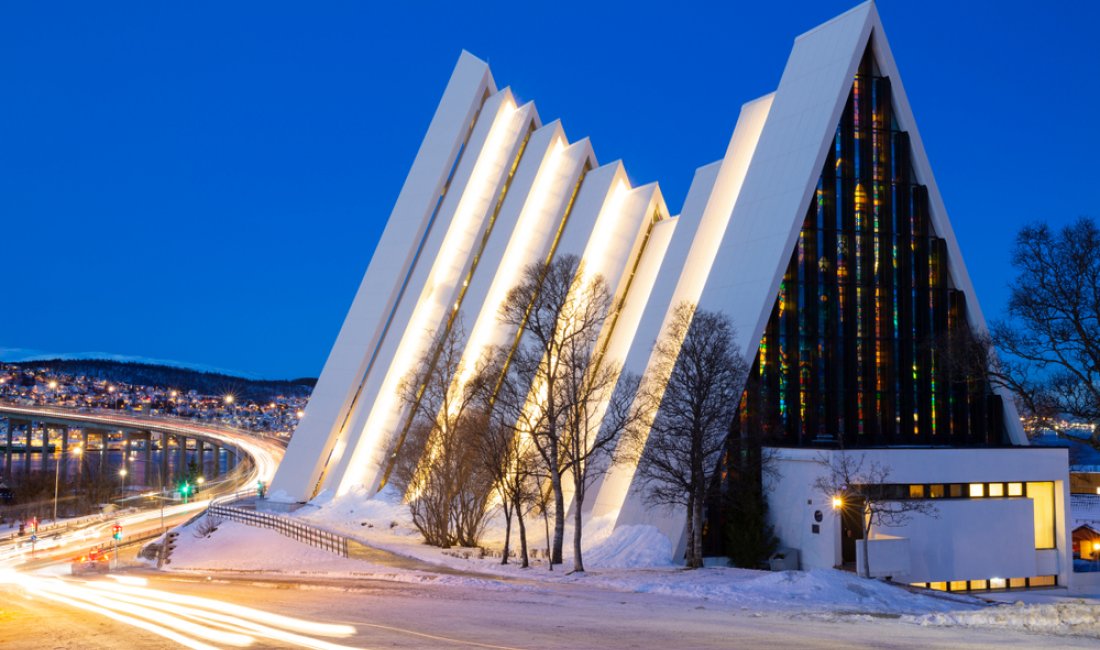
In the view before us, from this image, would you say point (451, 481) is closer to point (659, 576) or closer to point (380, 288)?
point (659, 576)

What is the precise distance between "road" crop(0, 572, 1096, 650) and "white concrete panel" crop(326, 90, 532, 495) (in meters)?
27.8

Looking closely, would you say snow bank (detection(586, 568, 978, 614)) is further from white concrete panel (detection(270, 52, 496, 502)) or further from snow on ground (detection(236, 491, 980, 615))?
white concrete panel (detection(270, 52, 496, 502))

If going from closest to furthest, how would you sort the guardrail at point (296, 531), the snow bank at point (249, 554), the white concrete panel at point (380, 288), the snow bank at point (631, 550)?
the snow bank at point (249, 554)
the snow bank at point (631, 550)
the guardrail at point (296, 531)
the white concrete panel at point (380, 288)

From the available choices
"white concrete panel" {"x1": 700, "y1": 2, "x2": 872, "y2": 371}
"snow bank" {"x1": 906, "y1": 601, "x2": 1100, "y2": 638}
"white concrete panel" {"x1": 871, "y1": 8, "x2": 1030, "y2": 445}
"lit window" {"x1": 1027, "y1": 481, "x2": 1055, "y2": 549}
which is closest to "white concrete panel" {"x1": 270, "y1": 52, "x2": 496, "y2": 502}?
"white concrete panel" {"x1": 700, "y1": 2, "x2": 872, "y2": 371}

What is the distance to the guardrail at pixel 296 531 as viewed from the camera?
33.2 metres

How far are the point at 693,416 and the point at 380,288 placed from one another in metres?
29.8

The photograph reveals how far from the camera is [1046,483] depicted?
32.7 meters

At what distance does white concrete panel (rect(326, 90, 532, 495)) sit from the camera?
168 feet

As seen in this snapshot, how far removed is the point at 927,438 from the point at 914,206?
891 cm

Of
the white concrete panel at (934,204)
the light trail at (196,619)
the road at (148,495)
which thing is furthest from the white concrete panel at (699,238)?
the road at (148,495)

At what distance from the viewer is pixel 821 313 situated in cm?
3631

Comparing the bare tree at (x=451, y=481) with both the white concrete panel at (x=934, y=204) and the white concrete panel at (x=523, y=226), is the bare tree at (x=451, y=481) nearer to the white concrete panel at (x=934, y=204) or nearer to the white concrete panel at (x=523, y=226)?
the white concrete panel at (x=523, y=226)

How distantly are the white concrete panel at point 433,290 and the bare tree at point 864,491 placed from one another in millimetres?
25168

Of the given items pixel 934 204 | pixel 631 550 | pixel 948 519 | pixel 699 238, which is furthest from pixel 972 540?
pixel 699 238
